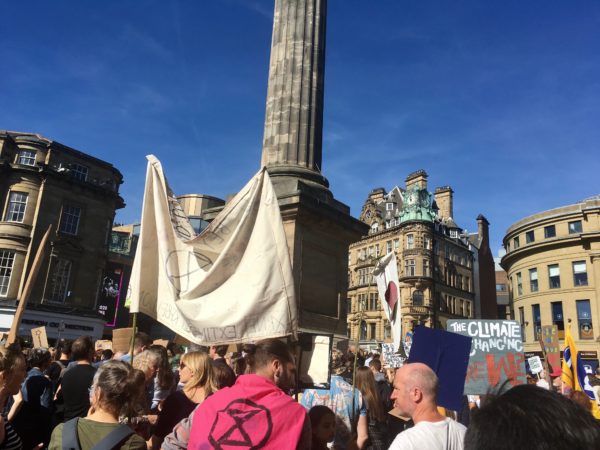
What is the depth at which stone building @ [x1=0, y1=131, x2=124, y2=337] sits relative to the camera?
1292 inches

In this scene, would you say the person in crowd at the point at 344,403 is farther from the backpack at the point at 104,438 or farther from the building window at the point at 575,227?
the building window at the point at 575,227

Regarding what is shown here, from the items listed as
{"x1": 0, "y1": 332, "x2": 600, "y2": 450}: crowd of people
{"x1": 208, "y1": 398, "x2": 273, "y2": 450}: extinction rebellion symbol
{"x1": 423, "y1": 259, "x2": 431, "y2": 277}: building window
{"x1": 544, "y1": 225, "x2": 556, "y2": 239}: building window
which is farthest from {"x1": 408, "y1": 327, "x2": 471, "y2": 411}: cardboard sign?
{"x1": 423, "y1": 259, "x2": 431, "y2": 277}: building window

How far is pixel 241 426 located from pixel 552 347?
1225 cm

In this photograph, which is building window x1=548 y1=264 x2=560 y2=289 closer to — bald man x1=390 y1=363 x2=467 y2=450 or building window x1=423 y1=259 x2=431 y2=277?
building window x1=423 y1=259 x2=431 y2=277

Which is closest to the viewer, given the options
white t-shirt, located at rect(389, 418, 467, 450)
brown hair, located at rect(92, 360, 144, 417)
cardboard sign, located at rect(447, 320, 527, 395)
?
white t-shirt, located at rect(389, 418, 467, 450)

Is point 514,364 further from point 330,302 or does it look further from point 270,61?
point 270,61

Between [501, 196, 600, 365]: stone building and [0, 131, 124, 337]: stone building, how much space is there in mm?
39618

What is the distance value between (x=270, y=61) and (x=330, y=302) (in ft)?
18.0

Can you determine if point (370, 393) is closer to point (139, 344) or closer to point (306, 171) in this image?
point (139, 344)

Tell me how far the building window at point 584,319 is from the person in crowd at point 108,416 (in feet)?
155

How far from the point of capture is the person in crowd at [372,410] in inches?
217

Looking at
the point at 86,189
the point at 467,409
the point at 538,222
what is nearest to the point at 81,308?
the point at 86,189

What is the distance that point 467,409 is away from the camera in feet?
25.0

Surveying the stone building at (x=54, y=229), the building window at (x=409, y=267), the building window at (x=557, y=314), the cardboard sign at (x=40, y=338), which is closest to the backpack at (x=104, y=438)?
the cardboard sign at (x=40, y=338)
